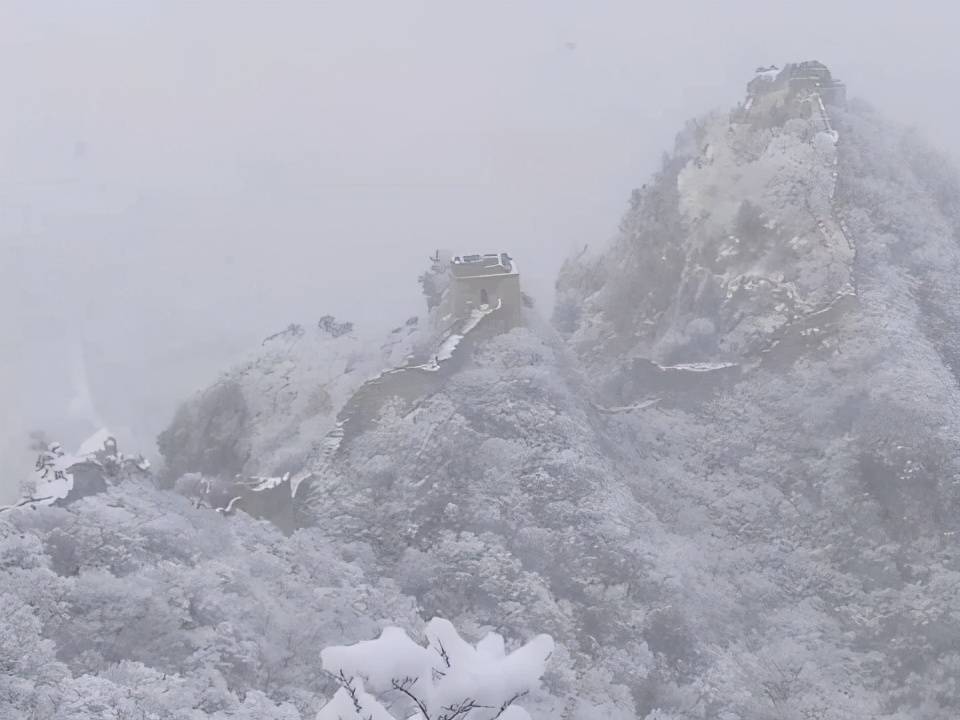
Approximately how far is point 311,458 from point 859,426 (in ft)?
54.5

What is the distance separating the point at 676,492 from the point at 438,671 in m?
21.4

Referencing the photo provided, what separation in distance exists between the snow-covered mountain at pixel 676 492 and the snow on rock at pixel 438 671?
8.01 meters

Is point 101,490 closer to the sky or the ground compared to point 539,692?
closer to the sky

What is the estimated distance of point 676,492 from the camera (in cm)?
3002

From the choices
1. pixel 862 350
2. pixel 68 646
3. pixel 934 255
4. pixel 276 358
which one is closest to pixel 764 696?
pixel 862 350

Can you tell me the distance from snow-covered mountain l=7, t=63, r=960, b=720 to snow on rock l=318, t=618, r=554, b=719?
801 centimetres

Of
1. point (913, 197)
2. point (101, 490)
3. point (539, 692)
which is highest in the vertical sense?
A: point (913, 197)

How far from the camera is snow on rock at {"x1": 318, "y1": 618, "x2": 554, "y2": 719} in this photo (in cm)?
918

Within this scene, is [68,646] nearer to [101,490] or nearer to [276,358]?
[101,490]

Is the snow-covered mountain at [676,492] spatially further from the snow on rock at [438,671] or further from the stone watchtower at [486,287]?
the snow on rock at [438,671]

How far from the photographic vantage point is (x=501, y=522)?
82.2 feet

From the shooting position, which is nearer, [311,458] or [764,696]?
[764,696]

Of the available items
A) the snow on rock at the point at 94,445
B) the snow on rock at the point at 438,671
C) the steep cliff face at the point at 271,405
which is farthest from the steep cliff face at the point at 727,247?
the snow on rock at the point at 438,671

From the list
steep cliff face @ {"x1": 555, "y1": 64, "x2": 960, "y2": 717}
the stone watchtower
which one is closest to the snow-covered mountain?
steep cliff face @ {"x1": 555, "y1": 64, "x2": 960, "y2": 717}
